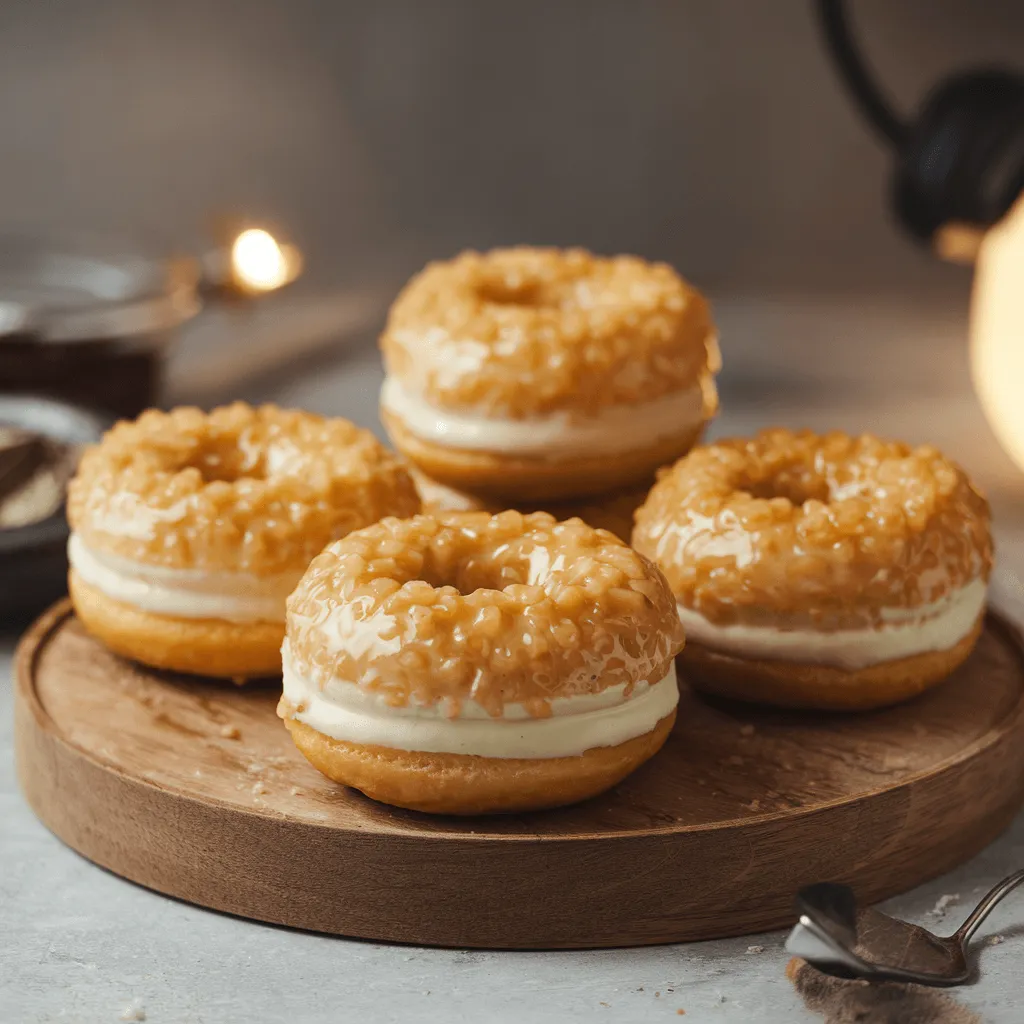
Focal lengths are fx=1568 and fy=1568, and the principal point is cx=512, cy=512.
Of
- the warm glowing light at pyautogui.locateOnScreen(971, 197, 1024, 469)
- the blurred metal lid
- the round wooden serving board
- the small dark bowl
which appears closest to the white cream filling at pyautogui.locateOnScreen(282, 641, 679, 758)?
the round wooden serving board

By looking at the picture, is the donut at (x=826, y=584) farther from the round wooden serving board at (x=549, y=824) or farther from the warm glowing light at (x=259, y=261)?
the warm glowing light at (x=259, y=261)

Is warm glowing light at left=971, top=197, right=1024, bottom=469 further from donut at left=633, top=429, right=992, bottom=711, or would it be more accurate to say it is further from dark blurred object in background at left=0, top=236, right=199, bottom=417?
dark blurred object in background at left=0, top=236, right=199, bottom=417

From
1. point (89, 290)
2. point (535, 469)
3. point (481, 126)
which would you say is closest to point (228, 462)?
point (535, 469)

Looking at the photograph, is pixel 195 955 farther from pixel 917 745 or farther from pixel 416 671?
pixel 917 745

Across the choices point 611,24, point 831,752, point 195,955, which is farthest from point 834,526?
point 611,24

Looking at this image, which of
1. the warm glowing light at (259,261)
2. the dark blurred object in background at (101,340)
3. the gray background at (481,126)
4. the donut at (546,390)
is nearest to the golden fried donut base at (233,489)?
the donut at (546,390)
